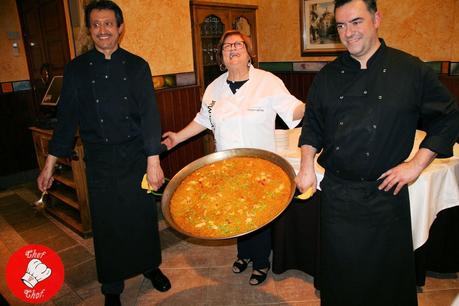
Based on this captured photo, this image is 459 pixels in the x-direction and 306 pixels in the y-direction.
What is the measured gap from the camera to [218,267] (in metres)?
2.94

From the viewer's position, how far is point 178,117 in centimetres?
474

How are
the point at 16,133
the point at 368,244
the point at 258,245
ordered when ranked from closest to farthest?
the point at 368,244 < the point at 258,245 < the point at 16,133

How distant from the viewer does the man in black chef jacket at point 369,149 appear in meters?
1.52

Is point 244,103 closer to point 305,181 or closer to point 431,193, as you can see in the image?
point 305,181

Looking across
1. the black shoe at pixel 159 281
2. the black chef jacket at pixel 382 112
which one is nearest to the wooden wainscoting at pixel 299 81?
the black shoe at pixel 159 281

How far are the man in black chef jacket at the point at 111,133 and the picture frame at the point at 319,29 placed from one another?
3725 millimetres

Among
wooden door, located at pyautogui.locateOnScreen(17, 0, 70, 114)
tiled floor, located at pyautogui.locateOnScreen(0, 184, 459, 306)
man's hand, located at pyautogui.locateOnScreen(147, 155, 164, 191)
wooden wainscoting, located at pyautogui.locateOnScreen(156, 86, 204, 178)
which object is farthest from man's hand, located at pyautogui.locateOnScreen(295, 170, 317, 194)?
wooden door, located at pyautogui.locateOnScreen(17, 0, 70, 114)

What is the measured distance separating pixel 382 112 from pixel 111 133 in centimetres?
153

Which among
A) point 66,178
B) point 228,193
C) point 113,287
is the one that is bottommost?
point 113,287

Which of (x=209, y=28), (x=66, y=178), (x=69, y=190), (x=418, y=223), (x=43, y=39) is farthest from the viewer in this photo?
(x=209, y=28)

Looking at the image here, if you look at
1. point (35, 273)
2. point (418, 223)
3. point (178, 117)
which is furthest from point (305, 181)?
point (178, 117)

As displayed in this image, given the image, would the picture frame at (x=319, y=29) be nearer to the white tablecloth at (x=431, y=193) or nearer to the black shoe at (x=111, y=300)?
the white tablecloth at (x=431, y=193)

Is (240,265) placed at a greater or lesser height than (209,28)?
lesser

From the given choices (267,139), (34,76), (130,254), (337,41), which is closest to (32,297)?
(130,254)
